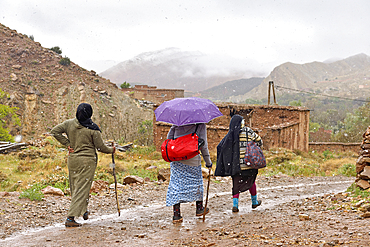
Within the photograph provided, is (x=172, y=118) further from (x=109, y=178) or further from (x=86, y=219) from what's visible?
(x=109, y=178)

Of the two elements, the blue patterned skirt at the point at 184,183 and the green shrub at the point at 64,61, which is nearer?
the blue patterned skirt at the point at 184,183

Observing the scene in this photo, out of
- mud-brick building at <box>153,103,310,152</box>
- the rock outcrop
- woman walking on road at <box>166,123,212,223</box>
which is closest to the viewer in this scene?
woman walking on road at <box>166,123,212,223</box>

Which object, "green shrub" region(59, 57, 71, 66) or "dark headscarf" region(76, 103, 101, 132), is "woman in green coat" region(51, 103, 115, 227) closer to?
"dark headscarf" region(76, 103, 101, 132)

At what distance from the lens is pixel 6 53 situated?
39.5m

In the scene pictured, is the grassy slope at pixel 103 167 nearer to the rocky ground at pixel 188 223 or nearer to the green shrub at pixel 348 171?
the green shrub at pixel 348 171

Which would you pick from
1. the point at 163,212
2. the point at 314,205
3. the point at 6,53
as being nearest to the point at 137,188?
the point at 163,212

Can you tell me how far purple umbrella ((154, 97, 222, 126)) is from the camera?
4953 mm

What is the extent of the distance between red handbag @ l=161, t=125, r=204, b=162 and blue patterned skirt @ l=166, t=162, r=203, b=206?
0.94ft

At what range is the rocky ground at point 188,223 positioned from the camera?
3768 millimetres

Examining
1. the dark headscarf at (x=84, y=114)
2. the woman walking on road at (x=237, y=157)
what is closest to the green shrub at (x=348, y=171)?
the woman walking on road at (x=237, y=157)

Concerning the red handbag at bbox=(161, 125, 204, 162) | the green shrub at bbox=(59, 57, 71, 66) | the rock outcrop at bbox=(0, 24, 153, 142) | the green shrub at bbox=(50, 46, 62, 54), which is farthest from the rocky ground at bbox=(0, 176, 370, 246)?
the green shrub at bbox=(50, 46, 62, 54)

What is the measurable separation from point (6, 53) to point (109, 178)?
3764cm

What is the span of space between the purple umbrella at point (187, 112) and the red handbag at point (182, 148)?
0.32m

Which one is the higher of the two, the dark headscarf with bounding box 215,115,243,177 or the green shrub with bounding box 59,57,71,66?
the green shrub with bounding box 59,57,71,66
